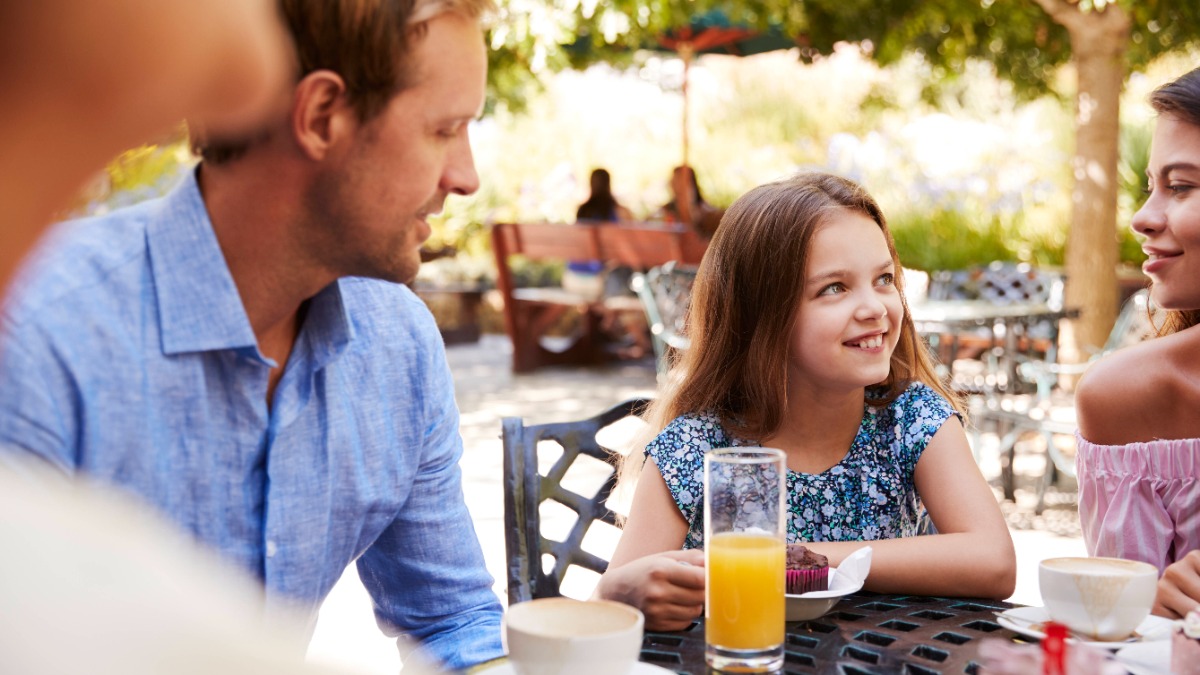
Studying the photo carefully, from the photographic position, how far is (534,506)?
6.75ft

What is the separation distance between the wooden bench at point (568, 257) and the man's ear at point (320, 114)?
7.17 m

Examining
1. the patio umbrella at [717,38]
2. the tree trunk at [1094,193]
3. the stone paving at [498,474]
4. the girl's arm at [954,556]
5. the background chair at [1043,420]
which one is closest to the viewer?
the girl's arm at [954,556]

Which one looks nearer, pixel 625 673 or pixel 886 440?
pixel 625 673

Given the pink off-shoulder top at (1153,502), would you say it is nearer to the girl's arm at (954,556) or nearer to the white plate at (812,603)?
the girl's arm at (954,556)

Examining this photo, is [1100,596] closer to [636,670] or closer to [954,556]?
[954,556]

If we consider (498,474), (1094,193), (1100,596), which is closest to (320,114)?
(1100,596)

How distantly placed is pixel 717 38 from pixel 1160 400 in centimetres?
772

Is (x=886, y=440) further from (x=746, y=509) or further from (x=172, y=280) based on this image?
(x=172, y=280)

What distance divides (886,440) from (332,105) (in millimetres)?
1190

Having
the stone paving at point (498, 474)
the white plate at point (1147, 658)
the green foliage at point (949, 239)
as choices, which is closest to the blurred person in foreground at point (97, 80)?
the stone paving at point (498, 474)

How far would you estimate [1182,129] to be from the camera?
1.94 meters

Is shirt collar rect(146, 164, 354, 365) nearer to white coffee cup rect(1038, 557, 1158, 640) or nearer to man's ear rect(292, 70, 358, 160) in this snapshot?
man's ear rect(292, 70, 358, 160)

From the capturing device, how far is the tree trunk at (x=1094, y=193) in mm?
7074

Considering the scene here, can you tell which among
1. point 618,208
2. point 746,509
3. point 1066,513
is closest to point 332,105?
point 746,509
